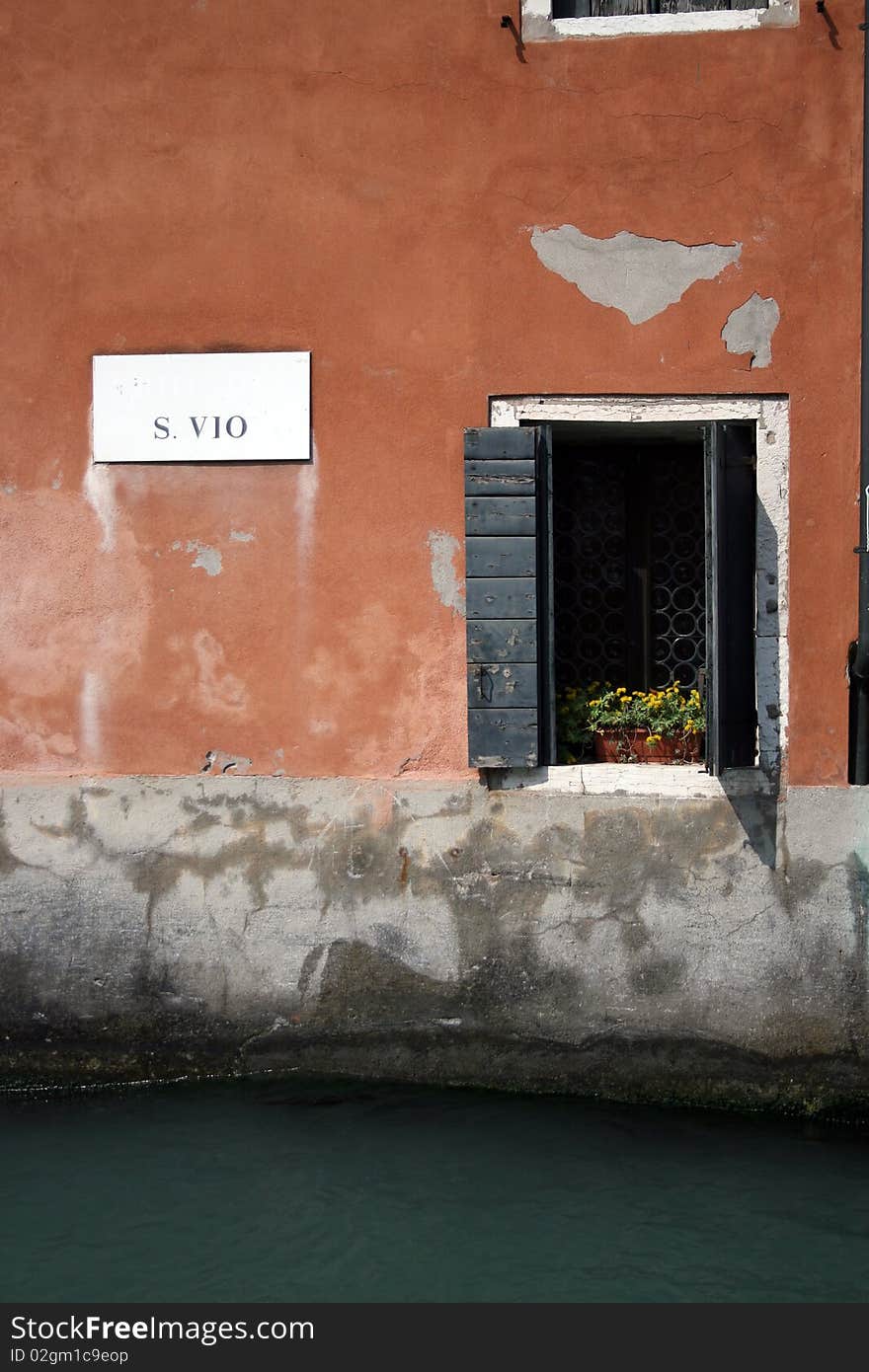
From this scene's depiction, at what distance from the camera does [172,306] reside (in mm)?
5395

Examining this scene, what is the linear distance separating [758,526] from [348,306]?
1.89 m

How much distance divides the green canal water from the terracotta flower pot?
1426 mm

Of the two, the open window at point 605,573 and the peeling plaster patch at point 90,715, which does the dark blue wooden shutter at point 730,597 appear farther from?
the peeling plaster patch at point 90,715

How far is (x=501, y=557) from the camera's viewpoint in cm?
525

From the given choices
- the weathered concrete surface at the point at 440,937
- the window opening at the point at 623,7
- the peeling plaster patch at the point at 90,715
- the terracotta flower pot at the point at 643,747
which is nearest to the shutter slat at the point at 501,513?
the terracotta flower pot at the point at 643,747

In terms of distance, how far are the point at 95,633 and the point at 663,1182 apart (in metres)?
3.11

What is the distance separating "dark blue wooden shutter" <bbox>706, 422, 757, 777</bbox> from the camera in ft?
16.4

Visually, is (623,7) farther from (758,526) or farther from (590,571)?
(590,571)

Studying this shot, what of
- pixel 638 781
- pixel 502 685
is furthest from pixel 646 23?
pixel 638 781

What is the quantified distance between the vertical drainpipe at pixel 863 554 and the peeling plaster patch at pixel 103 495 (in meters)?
3.03

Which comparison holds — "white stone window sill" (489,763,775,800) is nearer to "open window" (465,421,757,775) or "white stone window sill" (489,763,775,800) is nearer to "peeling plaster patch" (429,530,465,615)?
"open window" (465,421,757,775)

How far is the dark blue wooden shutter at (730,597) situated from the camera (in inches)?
197

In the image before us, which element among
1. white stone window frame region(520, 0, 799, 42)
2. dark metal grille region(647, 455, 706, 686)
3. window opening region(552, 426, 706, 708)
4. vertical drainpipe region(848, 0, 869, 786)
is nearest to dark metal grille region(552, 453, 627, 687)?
window opening region(552, 426, 706, 708)

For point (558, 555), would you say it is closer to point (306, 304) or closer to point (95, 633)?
point (306, 304)
